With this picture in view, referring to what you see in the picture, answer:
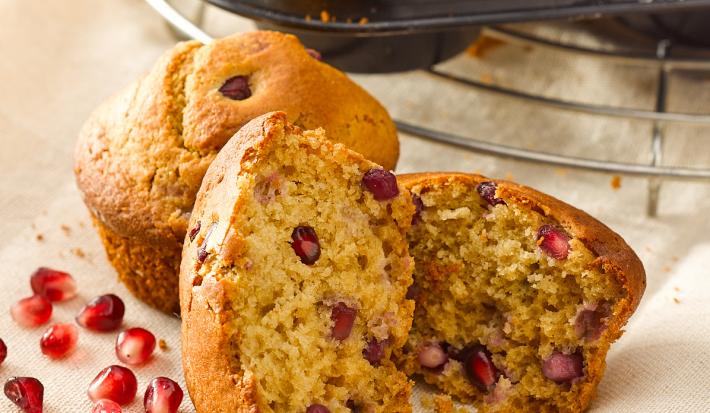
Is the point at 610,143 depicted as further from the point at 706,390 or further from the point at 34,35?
the point at 34,35

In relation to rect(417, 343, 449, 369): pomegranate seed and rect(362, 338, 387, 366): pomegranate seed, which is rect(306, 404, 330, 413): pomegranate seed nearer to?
rect(362, 338, 387, 366): pomegranate seed

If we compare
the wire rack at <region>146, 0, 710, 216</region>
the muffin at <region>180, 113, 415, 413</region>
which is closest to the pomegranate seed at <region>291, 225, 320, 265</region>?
the muffin at <region>180, 113, 415, 413</region>

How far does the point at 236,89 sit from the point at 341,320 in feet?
2.08

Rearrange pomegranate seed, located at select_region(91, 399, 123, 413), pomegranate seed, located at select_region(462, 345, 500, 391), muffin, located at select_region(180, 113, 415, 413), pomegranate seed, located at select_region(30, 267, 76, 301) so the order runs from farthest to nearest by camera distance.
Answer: pomegranate seed, located at select_region(30, 267, 76, 301) → pomegranate seed, located at select_region(462, 345, 500, 391) → pomegranate seed, located at select_region(91, 399, 123, 413) → muffin, located at select_region(180, 113, 415, 413)

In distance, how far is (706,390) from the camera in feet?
6.60

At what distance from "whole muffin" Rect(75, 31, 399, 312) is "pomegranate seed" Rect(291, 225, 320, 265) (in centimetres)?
37

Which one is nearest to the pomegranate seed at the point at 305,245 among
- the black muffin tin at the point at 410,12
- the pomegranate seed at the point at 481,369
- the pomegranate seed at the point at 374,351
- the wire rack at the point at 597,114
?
the pomegranate seed at the point at 374,351

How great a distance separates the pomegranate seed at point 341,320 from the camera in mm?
1893

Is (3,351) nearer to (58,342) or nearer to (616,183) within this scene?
(58,342)

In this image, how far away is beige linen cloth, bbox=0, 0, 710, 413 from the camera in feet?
7.14

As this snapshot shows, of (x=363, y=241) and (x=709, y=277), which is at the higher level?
(x=363, y=241)

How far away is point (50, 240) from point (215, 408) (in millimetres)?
1129

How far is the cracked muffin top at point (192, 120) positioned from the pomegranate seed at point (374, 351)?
1.58 feet

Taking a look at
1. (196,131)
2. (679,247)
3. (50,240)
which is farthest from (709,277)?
(50,240)
